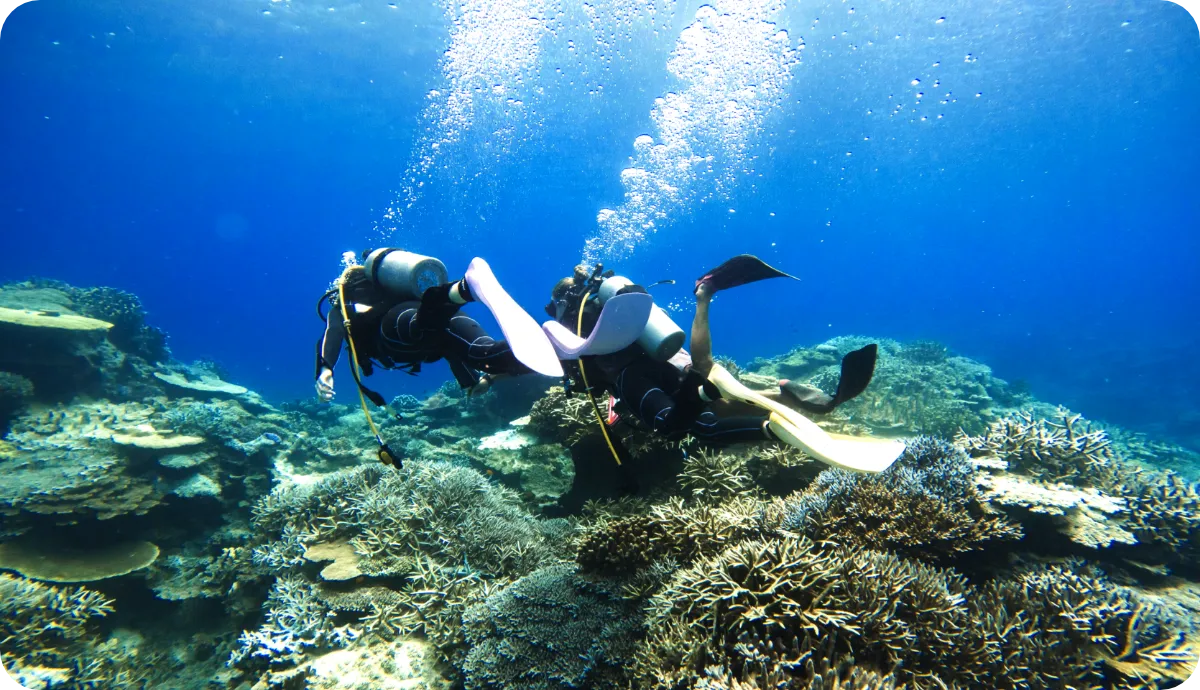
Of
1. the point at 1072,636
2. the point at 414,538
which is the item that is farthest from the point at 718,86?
the point at 1072,636

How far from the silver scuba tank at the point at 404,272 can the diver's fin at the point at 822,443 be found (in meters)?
2.98

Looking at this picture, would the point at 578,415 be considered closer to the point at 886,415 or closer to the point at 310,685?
the point at 310,685

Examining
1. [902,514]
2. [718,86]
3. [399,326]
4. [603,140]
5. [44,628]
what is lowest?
[44,628]

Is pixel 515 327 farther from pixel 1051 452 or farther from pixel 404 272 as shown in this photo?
pixel 1051 452

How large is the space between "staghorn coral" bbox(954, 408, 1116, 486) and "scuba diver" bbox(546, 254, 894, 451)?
3.24 metres

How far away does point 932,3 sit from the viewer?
1065 inches

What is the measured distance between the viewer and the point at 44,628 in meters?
5.60

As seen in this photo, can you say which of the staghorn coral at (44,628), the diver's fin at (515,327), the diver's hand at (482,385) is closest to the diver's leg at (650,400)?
the diver's fin at (515,327)

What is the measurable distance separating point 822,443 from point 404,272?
4053mm

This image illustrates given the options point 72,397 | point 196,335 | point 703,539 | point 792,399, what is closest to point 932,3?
point 792,399

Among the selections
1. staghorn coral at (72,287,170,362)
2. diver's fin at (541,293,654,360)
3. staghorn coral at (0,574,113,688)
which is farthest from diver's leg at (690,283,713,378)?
staghorn coral at (72,287,170,362)

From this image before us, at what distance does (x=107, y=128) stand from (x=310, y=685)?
10175cm

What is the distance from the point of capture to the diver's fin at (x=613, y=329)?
350 cm

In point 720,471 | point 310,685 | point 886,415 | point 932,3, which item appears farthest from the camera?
point 932,3
